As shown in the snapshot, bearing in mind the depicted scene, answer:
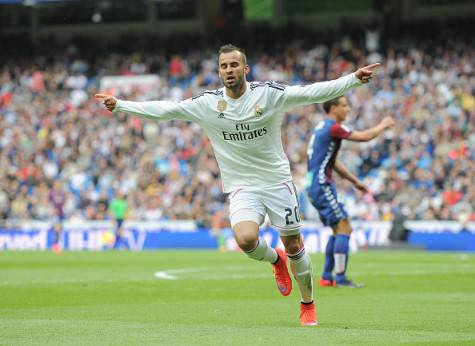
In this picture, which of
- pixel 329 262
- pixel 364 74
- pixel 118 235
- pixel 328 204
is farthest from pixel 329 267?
pixel 118 235

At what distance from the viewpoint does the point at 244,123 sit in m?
9.05

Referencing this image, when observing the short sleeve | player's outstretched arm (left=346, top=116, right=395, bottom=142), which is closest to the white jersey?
player's outstretched arm (left=346, top=116, right=395, bottom=142)

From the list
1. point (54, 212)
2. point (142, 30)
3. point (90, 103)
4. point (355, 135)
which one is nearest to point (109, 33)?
point (142, 30)

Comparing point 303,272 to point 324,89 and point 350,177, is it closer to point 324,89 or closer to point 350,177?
point 324,89

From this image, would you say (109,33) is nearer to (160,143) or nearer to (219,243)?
(160,143)

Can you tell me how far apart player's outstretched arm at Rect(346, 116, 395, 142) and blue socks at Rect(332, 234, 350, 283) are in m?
1.47

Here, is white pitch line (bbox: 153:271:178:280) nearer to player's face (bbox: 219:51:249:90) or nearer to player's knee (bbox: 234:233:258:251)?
player's knee (bbox: 234:233:258:251)

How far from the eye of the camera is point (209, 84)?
3741 cm

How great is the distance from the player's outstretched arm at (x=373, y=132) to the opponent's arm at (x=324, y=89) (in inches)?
133

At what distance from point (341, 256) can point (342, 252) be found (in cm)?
6

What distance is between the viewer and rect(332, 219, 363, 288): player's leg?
13.6 m

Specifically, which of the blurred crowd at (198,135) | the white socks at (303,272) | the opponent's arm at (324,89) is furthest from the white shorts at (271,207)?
the blurred crowd at (198,135)

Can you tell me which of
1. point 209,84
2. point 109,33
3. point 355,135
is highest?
point 109,33

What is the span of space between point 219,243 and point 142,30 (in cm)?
1581
